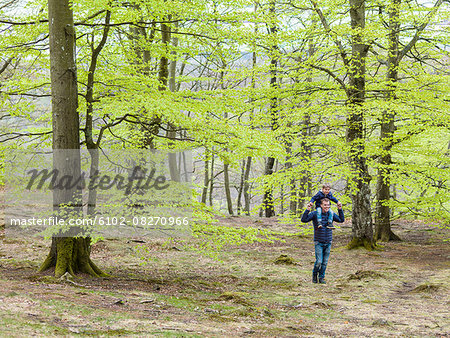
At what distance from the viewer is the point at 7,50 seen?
7.64 m

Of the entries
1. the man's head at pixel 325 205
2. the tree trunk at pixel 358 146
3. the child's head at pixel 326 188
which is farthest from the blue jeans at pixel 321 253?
the tree trunk at pixel 358 146

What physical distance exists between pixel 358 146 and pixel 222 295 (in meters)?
7.08

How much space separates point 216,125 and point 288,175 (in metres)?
4.94

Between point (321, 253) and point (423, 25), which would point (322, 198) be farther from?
point (423, 25)

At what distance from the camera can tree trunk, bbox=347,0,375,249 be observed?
11.7 m

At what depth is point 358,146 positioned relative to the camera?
11820mm

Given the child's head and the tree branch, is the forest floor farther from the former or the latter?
the tree branch

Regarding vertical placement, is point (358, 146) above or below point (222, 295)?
above

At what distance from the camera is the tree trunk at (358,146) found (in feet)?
38.5

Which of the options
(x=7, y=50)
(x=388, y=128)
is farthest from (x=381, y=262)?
(x=7, y=50)

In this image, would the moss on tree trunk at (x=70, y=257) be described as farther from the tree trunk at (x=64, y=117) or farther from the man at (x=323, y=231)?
the man at (x=323, y=231)

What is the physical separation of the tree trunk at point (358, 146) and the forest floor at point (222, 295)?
31.5 inches

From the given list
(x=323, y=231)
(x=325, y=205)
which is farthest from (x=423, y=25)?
(x=323, y=231)

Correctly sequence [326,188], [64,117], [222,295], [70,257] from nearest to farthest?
[222,295] < [64,117] < [70,257] < [326,188]
